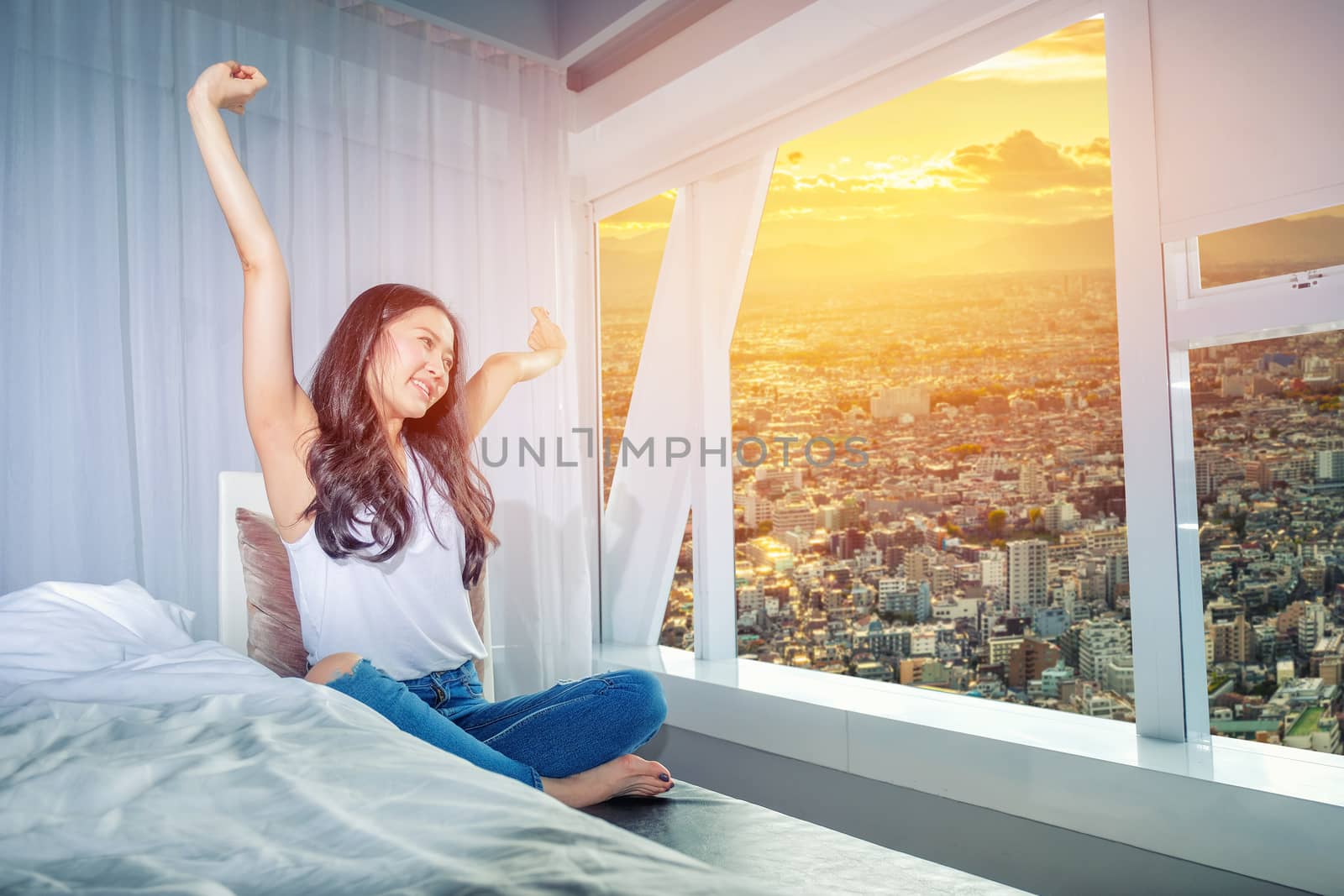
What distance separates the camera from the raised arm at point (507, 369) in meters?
2.56

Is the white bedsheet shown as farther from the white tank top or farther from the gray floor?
the gray floor

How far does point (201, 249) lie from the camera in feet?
8.09

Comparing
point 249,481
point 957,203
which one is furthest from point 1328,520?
point 249,481

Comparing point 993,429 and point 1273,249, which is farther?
point 993,429

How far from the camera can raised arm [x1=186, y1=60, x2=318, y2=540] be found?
1.83 m

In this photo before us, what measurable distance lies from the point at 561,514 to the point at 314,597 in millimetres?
1494

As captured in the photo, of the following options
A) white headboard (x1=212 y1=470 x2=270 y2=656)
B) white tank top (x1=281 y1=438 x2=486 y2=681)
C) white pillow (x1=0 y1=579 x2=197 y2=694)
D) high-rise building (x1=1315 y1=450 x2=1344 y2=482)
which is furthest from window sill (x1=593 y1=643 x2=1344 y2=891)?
white pillow (x1=0 y1=579 x2=197 y2=694)

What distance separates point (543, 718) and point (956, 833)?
110 cm

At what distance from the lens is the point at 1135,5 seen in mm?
2092

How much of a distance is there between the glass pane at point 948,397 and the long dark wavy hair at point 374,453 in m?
1.39

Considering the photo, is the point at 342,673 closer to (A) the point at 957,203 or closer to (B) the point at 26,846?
(B) the point at 26,846

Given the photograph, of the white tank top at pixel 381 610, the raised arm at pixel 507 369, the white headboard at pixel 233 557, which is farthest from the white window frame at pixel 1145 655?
the white headboard at pixel 233 557

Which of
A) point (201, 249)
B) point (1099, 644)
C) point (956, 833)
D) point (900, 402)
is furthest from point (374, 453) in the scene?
point (1099, 644)

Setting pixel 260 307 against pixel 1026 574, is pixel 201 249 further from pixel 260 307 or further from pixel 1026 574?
pixel 1026 574
